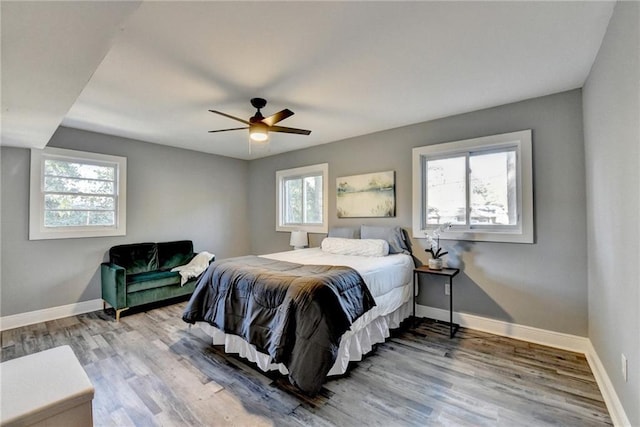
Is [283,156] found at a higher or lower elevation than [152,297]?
higher

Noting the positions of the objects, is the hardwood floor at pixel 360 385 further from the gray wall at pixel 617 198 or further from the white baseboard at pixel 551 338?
the gray wall at pixel 617 198

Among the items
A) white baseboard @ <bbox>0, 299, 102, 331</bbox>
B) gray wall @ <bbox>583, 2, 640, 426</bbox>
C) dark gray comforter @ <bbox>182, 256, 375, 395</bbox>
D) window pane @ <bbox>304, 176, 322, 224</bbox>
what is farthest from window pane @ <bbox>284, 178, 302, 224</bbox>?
gray wall @ <bbox>583, 2, 640, 426</bbox>

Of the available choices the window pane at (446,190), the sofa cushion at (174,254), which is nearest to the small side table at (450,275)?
the window pane at (446,190)

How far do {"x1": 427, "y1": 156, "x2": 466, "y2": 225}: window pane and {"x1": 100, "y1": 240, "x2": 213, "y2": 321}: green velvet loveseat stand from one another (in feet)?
12.2

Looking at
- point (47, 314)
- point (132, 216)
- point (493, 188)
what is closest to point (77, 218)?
point (132, 216)

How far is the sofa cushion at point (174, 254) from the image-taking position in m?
4.47

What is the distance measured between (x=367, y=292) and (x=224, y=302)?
1.34 m

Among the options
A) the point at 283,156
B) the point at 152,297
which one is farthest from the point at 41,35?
the point at 283,156

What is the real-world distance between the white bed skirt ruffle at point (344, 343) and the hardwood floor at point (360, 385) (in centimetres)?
8

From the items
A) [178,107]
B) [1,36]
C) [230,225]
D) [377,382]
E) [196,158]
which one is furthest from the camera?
[230,225]

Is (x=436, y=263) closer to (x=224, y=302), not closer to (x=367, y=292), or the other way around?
(x=367, y=292)

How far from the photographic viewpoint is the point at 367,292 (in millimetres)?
2564

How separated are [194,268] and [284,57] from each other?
11.6 feet

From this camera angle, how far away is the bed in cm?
202
